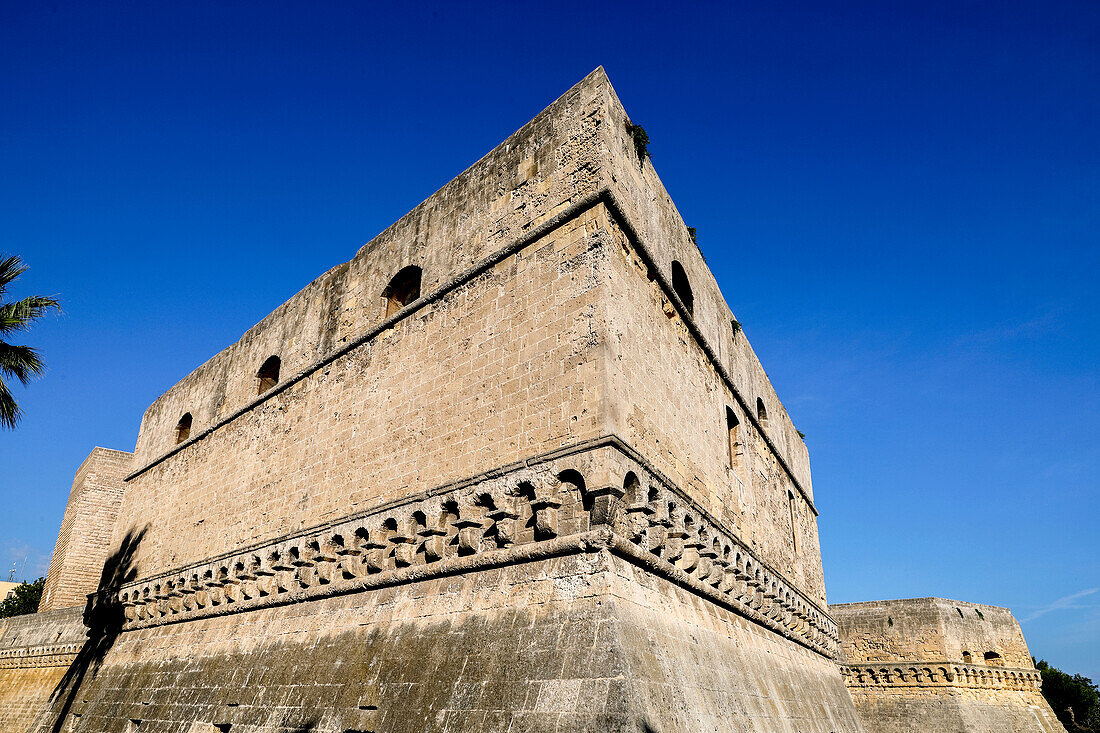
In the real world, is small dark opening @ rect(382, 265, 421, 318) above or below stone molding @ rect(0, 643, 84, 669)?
above

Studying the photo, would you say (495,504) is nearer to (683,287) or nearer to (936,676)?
(683,287)

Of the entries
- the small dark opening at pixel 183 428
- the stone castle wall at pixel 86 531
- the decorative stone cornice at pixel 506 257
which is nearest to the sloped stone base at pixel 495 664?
the decorative stone cornice at pixel 506 257

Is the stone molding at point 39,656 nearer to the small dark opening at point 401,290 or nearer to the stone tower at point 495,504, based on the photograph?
the stone tower at point 495,504

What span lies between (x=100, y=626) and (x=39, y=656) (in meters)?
5.20

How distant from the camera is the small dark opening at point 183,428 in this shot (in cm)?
1323

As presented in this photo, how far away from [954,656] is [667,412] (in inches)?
594

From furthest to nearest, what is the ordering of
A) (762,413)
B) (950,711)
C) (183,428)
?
(950,711)
(183,428)
(762,413)

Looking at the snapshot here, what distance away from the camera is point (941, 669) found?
666 inches

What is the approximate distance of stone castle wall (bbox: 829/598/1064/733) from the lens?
55.0 feet

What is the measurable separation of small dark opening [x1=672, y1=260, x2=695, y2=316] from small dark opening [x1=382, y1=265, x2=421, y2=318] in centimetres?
356

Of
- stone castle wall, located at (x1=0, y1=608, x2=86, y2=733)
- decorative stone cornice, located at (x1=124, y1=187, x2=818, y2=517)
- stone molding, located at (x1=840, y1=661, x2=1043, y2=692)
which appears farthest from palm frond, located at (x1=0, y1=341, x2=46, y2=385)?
stone molding, located at (x1=840, y1=661, x2=1043, y2=692)

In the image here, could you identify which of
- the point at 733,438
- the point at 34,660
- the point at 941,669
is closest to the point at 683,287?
the point at 733,438

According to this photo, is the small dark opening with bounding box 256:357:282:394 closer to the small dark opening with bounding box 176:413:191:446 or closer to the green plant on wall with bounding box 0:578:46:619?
the small dark opening with bounding box 176:413:191:446

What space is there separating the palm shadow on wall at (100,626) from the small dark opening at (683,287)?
10.9 m
